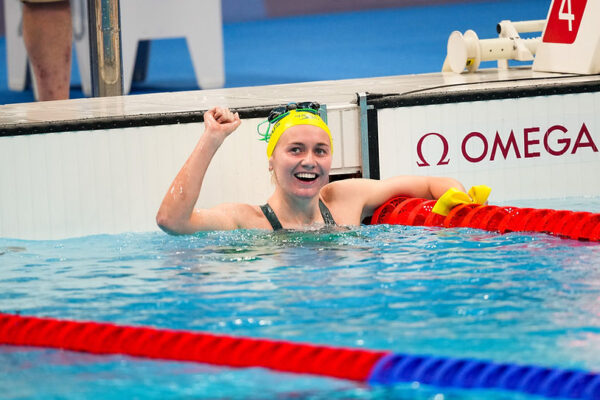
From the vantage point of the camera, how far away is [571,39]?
5.41 meters

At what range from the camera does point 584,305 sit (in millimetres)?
2809

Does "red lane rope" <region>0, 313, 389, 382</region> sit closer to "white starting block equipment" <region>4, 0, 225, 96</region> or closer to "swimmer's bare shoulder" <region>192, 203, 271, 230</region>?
"swimmer's bare shoulder" <region>192, 203, 271, 230</region>

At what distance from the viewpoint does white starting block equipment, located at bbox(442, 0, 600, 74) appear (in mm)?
5238

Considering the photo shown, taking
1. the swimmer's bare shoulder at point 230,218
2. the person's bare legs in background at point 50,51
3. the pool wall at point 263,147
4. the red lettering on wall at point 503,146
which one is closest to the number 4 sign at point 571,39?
the pool wall at point 263,147

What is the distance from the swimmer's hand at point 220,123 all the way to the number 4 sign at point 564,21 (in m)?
2.44

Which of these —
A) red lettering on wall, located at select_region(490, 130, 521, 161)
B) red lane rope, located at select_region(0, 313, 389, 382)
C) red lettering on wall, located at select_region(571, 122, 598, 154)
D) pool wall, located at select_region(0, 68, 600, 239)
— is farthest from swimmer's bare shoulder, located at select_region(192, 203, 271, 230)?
red lettering on wall, located at select_region(571, 122, 598, 154)

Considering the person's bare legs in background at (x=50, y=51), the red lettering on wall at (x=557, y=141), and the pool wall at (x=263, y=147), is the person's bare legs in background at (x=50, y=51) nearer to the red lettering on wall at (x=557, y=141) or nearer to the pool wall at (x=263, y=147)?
the pool wall at (x=263, y=147)

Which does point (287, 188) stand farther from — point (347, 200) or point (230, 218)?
point (347, 200)

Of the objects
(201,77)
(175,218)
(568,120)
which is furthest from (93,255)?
(201,77)

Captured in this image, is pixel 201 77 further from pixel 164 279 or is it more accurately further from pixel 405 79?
pixel 164 279

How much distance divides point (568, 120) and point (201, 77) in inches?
184

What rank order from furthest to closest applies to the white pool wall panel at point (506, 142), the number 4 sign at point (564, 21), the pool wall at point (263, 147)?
1. the number 4 sign at point (564, 21)
2. the white pool wall panel at point (506, 142)
3. the pool wall at point (263, 147)

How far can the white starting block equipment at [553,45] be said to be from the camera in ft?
17.2

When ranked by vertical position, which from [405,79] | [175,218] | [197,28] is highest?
[197,28]
